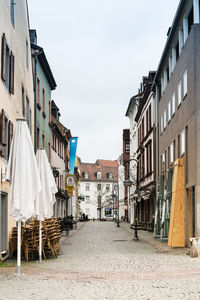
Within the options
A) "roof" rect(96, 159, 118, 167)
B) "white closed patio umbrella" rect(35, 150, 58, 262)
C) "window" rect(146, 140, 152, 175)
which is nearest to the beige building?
"white closed patio umbrella" rect(35, 150, 58, 262)

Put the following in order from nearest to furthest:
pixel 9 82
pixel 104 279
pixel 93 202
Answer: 1. pixel 104 279
2. pixel 9 82
3. pixel 93 202

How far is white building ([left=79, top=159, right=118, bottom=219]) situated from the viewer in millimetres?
117125

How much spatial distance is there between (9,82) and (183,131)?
9142 mm

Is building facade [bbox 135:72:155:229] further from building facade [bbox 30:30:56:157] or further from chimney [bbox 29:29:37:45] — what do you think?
chimney [bbox 29:29:37:45]

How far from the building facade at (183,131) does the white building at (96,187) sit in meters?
85.6

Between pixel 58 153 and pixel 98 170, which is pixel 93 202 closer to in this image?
pixel 98 170

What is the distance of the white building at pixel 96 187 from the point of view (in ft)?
384

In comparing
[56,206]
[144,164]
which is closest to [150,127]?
[144,164]

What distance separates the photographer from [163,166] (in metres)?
32.3

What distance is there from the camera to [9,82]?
18047 millimetres

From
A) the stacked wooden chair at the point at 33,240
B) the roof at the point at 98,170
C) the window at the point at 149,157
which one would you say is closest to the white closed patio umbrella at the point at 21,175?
the stacked wooden chair at the point at 33,240

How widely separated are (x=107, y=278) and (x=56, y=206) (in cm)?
3607

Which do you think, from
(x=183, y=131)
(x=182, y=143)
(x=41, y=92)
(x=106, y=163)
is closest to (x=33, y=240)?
(x=183, y=131)

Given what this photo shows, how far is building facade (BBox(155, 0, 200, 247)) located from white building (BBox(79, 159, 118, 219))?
85.6 metres
